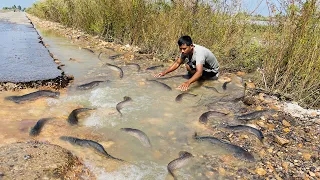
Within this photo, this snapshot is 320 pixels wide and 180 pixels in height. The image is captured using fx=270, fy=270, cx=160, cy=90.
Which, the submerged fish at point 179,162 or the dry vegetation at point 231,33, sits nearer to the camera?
the submerged fish at point 179,162

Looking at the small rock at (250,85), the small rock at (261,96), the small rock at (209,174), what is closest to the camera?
the small rock at (209,174)

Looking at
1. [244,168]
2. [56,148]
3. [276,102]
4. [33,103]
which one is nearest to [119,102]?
[33,103]

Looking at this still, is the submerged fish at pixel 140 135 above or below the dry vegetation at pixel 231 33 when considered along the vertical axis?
below

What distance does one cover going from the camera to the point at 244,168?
304 cm

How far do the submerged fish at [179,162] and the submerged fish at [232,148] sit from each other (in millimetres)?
426

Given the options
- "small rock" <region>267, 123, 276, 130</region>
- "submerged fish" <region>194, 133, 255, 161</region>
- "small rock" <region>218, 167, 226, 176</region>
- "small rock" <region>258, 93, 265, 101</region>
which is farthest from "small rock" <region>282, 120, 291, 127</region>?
"small rock" <region>218, 167, 226, 176</region>

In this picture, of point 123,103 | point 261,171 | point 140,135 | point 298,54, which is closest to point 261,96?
point 298,54

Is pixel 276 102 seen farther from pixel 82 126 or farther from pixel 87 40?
pixel 87 40

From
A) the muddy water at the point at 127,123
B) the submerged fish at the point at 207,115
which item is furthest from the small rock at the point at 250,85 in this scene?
the submerged fish at the point at 207,115

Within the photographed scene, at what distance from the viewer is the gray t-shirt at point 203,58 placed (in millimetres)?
5398

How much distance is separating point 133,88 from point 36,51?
14.9ft

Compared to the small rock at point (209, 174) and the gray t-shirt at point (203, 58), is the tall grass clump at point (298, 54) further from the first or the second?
the small rock at point (209, 174)

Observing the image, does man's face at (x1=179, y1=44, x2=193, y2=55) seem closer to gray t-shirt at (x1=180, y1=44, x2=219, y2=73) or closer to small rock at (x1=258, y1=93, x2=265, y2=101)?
gray t-shirt at (x1=180, y1=44, x2=219, y2=73)

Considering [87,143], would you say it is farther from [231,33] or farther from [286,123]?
[231,33]
